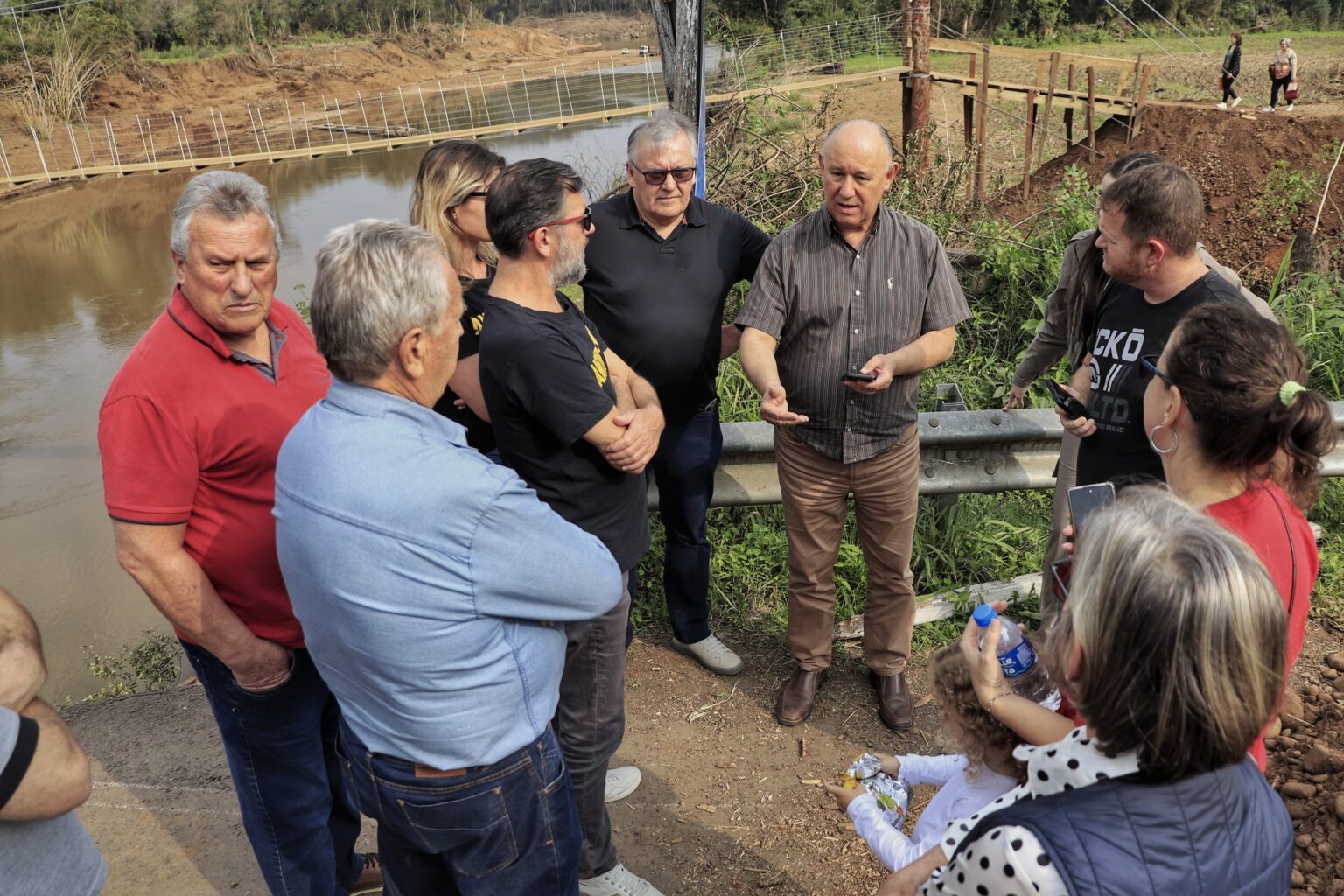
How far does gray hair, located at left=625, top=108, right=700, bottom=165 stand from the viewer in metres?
3.26

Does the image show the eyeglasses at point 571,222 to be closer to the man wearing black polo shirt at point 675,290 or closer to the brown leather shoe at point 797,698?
the man wearing black polo shirt at point 675,290

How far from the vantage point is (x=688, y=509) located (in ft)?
11.5

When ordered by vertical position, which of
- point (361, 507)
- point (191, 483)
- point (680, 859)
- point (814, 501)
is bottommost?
point (680, 859)

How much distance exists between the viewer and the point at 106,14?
128 feet

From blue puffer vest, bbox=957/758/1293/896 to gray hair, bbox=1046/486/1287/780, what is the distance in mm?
44

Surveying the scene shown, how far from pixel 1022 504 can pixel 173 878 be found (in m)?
3.62

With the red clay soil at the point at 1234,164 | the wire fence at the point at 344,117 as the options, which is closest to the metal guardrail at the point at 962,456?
the red clay soil at the point at 1234,164

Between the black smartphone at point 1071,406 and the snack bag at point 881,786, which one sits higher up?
the black smartphone at point 1071,406

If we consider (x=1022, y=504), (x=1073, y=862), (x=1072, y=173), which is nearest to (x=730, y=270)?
(x=1022, y=504)

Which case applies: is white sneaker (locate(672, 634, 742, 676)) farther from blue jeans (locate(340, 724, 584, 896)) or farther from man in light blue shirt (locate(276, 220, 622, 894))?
man in light blue shirt (locate(276, 220, 622, 894))

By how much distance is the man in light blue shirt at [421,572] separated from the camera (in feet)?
5.34

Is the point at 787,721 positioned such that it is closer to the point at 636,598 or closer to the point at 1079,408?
the point at 636,598

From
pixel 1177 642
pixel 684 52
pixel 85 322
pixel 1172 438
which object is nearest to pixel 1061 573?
pixel 1172 438

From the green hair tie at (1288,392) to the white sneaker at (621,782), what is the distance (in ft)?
7.05
